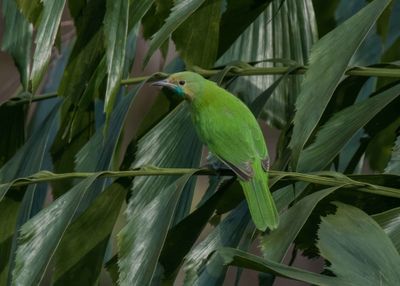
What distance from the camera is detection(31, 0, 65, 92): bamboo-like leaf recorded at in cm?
155

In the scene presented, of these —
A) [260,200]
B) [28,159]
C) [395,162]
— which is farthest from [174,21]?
[28,159]

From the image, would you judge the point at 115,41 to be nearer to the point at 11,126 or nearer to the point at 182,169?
the point at 182,169

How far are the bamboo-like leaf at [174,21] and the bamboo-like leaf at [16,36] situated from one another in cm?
43

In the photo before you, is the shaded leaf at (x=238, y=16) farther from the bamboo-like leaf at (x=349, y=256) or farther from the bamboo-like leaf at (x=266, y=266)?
the bamboo-like leaf at (x=266, y=266)

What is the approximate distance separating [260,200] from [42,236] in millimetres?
321

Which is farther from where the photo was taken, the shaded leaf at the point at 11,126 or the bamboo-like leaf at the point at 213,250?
the shaded leaf at the point at 11,126

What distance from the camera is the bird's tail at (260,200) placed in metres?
1.50

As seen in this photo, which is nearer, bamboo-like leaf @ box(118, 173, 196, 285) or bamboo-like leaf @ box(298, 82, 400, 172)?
bamboo-like leaf @ box(118, 173, 196, 285)

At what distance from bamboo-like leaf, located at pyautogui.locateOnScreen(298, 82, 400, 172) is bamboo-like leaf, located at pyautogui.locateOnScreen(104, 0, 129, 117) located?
30cm

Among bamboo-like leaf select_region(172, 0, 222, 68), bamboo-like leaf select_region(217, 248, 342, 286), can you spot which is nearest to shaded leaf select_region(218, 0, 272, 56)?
bamboo-like leaf select_region(172, 0, 222, 68)

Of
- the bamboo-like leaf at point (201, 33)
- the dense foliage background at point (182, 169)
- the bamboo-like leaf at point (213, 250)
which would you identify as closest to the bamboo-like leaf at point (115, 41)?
the dense foliage background at point (182, 169)

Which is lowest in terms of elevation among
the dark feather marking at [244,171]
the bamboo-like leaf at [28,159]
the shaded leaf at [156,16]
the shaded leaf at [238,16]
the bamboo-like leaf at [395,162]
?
the bamboo-like leaf at [395,162]

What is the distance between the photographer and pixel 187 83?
1.99m

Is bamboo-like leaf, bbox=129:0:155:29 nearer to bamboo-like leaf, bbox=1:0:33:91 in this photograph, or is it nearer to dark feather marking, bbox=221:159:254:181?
dark feather marking, bbox=221:159:254:181
